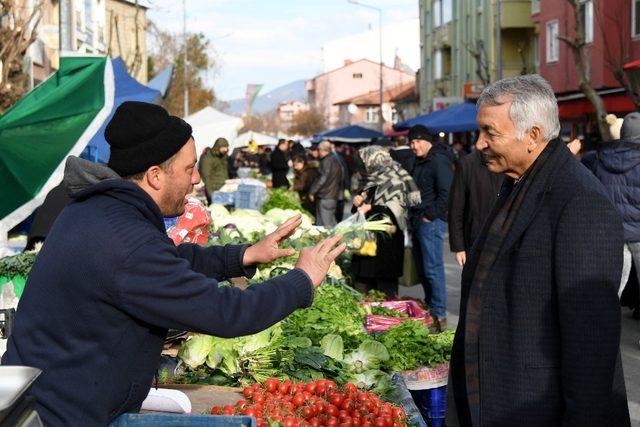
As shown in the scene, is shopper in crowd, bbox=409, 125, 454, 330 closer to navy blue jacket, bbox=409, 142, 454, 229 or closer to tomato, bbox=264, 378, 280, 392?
navy blue jacket, bbox=409, 142, 454, 229

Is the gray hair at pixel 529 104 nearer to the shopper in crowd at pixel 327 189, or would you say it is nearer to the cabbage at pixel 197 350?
the cabbage at pixel 197 350

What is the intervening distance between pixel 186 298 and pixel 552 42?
33.1 meters

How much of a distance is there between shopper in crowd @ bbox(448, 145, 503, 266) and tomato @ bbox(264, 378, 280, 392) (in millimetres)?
4146

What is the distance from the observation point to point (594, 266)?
11.1ft

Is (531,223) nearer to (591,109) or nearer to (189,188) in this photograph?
(189,188)

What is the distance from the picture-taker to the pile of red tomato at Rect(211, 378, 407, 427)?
15.3 ft

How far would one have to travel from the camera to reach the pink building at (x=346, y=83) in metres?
108

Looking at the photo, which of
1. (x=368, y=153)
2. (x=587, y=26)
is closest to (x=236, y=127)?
(x=368, y=153)

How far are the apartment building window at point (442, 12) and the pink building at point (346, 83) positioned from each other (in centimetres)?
4475

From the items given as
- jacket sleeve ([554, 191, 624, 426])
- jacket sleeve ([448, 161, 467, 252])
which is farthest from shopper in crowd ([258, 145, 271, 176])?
jacket sleeve ([554, 191, 624, 426])

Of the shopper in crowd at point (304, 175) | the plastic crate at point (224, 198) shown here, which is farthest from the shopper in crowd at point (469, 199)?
the shopper in crowd at point (304, 175)

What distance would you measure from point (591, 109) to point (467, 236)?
1494 centimetres

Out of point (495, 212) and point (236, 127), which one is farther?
point (236, 127)

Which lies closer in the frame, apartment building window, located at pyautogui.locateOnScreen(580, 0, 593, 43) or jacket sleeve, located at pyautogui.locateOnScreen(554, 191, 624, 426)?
jacket sleeve, located at pyautogui.locateOnScreen(554, 191, 624, 426)
